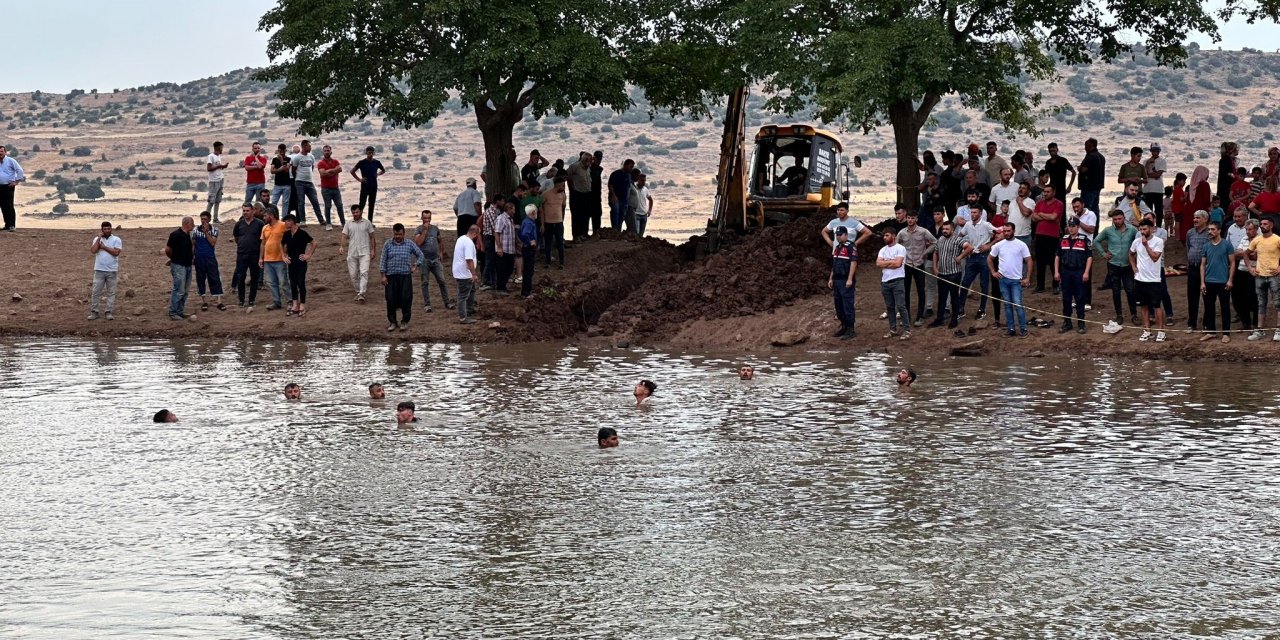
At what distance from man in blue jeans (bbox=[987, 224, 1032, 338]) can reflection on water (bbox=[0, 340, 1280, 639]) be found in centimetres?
215

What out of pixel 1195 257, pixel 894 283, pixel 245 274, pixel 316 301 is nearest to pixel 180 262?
pixel 245 274

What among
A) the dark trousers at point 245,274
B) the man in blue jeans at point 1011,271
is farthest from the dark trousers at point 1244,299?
the dark trousers at point 245,274

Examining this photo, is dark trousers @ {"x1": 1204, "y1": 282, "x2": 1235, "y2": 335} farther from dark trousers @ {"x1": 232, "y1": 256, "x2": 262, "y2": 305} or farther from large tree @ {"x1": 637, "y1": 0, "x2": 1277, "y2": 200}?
dark trousers @ {"x1": 232, "y1": 256, "x2": 262, "y2": 305}

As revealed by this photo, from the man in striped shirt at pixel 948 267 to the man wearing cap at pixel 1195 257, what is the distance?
324cm

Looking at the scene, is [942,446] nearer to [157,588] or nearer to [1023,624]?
[1023,624]

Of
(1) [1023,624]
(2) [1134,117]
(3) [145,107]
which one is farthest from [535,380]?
(3) [145,107]

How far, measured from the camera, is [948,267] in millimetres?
25016

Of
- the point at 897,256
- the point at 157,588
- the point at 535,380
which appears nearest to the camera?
the point at 157,588

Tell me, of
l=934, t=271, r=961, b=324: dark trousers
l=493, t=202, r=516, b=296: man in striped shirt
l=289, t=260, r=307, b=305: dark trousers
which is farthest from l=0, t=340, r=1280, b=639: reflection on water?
l=493, t=202, r=516, b=296: man in striped shirt

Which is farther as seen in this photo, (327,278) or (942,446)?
(327,278)

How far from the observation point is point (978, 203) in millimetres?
25562

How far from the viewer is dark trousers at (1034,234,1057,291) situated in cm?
2616

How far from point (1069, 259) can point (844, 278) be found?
3352 millimetres

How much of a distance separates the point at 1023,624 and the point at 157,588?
6.03 m
